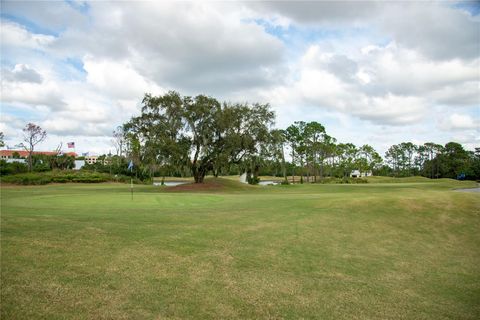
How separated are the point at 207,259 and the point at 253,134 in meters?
34.6

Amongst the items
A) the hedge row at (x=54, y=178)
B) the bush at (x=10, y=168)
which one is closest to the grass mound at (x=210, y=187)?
the hedge row at (x=54, y=178)

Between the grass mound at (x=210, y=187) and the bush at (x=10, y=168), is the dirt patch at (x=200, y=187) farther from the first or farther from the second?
the bush at (x=10, y=168)

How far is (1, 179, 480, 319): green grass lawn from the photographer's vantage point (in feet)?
19.9

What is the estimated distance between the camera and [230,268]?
798 centimetres

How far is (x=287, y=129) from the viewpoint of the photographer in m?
74.1

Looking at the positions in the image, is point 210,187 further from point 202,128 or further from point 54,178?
point 54,178

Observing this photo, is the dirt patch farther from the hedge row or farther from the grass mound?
the hedge row

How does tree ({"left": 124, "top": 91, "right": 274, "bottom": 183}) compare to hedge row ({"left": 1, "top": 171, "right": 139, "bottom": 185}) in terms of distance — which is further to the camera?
hedge row ({"left": 1, "top": 171, "right": 139, "bottom": 185})

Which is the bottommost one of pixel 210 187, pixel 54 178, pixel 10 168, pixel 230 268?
pixel 230 268

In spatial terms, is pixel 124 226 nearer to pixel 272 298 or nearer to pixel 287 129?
pixel 272 298

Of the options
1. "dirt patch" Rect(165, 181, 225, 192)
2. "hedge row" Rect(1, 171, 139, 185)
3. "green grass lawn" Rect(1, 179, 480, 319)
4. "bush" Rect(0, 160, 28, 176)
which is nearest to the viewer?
"green grass lawn" Rect(1, 179, 480, 319)

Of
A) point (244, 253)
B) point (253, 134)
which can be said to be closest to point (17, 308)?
point (244, 253)

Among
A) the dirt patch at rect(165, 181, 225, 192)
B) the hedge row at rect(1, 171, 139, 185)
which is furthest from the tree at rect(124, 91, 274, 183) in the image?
the hedge row at rect(1, 171, 139, 185)

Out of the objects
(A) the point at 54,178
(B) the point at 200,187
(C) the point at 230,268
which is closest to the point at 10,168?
(A) the point at 54,178
